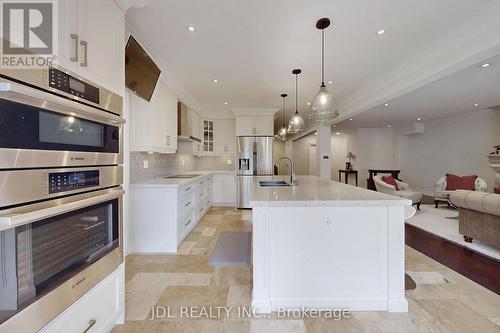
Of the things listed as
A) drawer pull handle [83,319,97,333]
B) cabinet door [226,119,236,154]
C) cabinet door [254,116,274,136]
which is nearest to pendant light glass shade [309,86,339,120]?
drawer pull handle [83,319,97,333]

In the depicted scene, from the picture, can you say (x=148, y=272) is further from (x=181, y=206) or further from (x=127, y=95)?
(x=127, y=95)

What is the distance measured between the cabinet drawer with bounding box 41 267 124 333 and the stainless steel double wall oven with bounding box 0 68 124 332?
6cm

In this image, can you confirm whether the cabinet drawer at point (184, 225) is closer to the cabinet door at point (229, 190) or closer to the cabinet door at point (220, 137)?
the cabinet door at point (229, 190)

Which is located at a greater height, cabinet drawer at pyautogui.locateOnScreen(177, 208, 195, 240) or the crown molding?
the crown molding

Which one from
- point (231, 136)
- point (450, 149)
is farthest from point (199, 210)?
point (450, 149)

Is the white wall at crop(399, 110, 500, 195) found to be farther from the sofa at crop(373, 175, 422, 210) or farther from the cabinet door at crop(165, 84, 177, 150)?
the cabinet door at crop(165, 84, 177, 150)

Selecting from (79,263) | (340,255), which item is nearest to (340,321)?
(340,255)

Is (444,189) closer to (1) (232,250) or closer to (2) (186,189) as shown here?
(1) (232,250)

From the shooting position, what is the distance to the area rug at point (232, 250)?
260 centimetres

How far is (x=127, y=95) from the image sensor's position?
2.66 metres

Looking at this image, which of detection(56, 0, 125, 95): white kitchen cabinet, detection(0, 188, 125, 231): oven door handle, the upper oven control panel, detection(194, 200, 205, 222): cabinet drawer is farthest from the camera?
detection(194, 200, 205, 222): cabinet drawer

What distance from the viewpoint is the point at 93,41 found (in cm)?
131

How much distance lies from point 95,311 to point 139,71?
2174mm

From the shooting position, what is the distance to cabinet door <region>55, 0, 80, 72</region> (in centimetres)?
108
